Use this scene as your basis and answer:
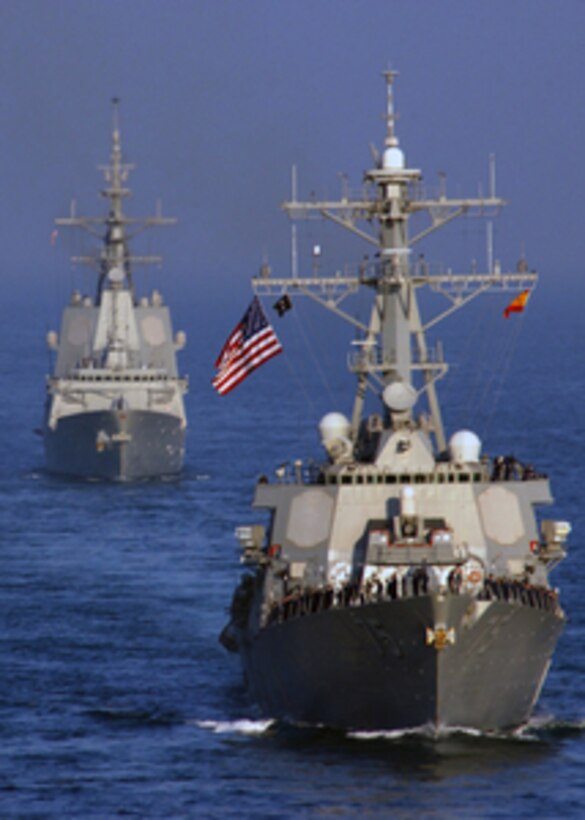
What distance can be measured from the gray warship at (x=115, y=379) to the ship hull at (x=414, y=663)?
158ft

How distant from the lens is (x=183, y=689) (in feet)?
160

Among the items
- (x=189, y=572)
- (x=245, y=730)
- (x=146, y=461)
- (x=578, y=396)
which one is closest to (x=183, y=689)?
(x=245, y=730)

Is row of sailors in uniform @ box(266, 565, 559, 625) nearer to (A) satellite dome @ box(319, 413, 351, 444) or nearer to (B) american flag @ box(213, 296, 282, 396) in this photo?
(A) satellite dome @ box(319, 413, 351, 444)

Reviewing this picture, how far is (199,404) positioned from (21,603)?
206ft

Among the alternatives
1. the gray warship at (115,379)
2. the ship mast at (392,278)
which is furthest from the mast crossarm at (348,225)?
the gray warship at (115,379)

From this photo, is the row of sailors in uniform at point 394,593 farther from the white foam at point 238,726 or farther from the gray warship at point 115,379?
the gray warship at point 115,379

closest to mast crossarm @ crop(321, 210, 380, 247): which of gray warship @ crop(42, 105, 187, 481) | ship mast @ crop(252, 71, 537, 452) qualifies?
ship mast @ crop(252, 71, 537, 452)

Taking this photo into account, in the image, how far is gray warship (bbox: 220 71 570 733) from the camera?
138 ft

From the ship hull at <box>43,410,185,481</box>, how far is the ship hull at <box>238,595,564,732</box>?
48.9 metres

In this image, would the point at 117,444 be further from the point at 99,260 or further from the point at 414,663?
the point at 414,663

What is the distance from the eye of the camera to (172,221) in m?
100

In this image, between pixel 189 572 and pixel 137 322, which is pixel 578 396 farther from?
pixel 189 572

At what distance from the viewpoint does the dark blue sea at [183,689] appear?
Answer: 3959 centimetres

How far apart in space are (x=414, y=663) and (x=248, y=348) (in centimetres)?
1122
